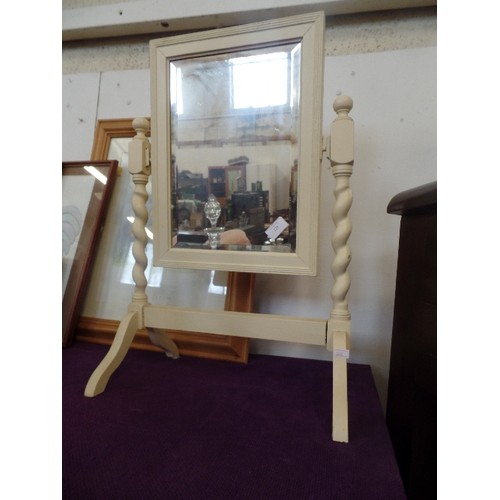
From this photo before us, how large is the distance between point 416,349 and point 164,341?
0.57 meters

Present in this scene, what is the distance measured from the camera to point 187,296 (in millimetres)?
898

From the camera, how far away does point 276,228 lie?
647 millimetres

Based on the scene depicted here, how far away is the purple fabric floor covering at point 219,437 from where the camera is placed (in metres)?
0.43

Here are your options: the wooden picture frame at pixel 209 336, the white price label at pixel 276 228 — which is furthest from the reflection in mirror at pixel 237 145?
the wooden picture frame at pixel 209 336

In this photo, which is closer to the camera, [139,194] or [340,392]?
[340,392]

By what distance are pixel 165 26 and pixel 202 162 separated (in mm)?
552

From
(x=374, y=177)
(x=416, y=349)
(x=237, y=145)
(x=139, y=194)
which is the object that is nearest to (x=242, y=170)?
(x=237, y=145)

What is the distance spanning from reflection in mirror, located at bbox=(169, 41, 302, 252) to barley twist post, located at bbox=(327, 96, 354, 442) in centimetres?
8

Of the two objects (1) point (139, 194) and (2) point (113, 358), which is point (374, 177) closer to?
(1) point (139, 194)

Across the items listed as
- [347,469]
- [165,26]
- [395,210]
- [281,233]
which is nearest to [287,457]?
[347,469]

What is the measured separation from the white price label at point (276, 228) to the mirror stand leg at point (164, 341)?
37 centimetres

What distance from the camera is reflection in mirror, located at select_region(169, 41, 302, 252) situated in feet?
2.08

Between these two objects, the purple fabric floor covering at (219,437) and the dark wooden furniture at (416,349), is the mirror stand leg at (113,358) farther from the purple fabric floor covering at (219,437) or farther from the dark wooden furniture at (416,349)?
the dark wooden furniture at (416,349)

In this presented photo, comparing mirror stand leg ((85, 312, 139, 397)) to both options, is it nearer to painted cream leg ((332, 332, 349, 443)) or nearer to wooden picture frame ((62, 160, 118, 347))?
wooden picture frame ((62, 160, 118, 347))
